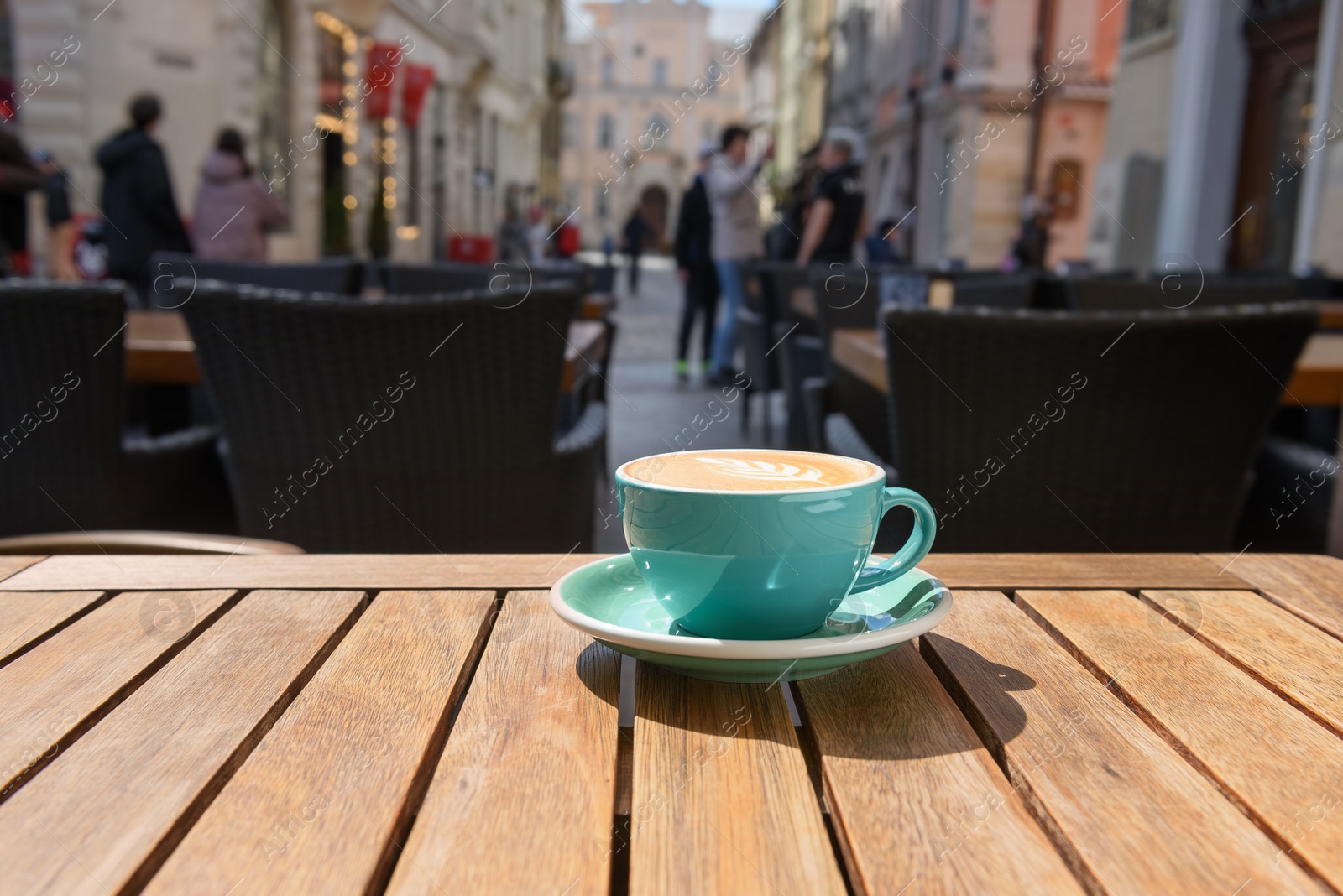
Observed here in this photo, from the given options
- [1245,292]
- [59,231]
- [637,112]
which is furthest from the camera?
[637,112]

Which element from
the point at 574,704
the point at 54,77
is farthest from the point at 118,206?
the point at 574,704

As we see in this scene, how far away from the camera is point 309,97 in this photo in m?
12.8

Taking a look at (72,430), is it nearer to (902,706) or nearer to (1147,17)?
(902,706)

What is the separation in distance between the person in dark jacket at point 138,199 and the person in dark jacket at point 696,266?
120 inches

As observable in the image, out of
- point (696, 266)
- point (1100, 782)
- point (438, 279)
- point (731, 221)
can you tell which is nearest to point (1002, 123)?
point (696, 266)

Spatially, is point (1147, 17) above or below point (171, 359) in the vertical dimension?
above

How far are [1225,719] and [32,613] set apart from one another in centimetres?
74

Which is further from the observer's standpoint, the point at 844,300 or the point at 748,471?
the point at 844,300

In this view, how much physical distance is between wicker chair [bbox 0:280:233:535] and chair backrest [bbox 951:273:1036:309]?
207cm

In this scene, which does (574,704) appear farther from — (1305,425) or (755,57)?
(755,57)

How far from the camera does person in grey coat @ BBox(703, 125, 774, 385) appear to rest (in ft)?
21.5

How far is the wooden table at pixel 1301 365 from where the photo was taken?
1.84m

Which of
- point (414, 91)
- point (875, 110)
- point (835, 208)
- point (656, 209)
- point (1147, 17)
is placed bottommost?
point (835, 208)

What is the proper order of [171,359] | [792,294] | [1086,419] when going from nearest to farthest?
[1086,419] → [171,359] → [792,294]
